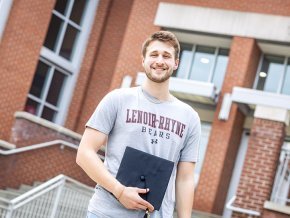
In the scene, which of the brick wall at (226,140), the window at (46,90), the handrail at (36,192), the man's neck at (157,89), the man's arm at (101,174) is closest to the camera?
the man's arm at (101,174)

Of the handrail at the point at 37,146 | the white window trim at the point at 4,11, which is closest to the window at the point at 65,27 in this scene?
the white window trim at the point at 4,11

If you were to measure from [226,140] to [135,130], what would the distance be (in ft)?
37.9

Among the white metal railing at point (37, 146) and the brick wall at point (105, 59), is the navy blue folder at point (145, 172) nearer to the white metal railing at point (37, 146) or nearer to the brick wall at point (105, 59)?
the white metal railing at point (37, 146)

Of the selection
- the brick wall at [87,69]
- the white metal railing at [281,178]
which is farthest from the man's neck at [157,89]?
the brick wall at [87,69]

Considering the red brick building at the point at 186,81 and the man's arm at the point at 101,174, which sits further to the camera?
the red brick building at the point at 186,81

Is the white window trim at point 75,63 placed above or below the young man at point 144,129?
above

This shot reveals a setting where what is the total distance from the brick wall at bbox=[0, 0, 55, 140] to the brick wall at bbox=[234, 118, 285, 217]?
6.73 m

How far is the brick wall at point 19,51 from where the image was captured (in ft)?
48.6

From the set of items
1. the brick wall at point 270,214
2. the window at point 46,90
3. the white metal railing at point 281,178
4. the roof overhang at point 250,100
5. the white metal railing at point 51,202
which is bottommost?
the white metal railing at point 51,202

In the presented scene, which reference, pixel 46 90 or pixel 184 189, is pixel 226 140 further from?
pixel 184 189

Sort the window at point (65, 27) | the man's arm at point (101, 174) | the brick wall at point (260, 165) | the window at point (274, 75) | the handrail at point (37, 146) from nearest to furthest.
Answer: the man's arm at point (101, 174), the brick wall at point (260, 165), the handrail at point (37, 146), the window at point (274, 75), the window at point (65, 27)

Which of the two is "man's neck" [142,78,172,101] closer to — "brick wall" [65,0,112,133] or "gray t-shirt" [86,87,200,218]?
"gray t-shirt" [86,87,200,218]

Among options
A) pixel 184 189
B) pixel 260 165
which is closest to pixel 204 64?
pixel 260 165

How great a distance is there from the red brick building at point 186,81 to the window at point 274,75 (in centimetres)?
3
